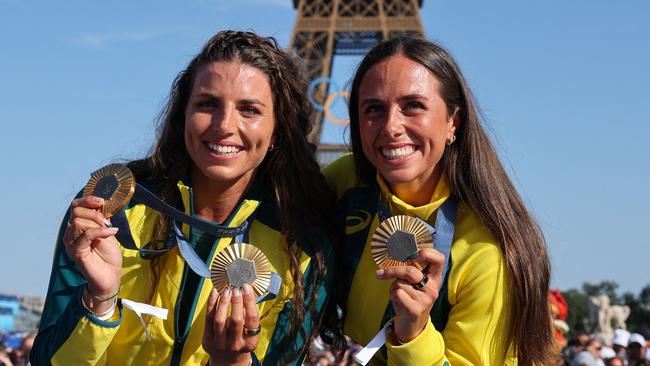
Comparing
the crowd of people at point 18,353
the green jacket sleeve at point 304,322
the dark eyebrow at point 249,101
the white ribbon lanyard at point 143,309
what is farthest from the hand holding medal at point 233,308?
the crowd of people at point 18,353

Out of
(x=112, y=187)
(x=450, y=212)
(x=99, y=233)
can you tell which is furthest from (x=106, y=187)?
(x=450, y=212)

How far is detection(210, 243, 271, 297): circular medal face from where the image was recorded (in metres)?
3.19

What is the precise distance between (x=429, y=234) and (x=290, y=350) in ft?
2.78

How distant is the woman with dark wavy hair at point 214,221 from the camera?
339 cm

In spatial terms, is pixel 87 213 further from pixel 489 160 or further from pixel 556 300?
pixel 556 300

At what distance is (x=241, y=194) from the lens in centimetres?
393

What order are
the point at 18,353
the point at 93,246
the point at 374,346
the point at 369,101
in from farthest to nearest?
1. the point at 18,353
2. the point at 369,101
3. the point at 374,346
4. the point at 93,246

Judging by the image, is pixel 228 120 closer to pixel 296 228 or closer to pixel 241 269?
pixel 296 228

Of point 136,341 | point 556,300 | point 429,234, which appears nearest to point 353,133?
point 429,234

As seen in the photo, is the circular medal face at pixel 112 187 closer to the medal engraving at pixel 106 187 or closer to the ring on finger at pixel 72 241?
the medal engraving at pixel 106 187

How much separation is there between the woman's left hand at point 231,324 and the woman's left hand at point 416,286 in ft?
1.48

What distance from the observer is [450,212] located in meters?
3.77

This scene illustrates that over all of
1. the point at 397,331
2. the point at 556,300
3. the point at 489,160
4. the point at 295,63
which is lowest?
the point at 556,300

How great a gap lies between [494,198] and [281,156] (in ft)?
3.02
